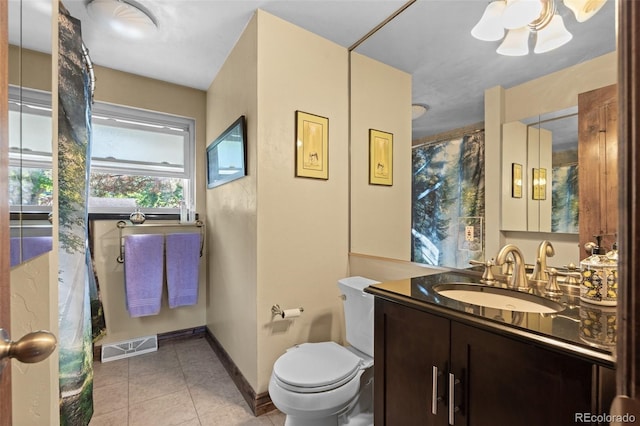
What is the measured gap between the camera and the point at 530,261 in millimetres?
1146

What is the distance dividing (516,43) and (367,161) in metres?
1.01

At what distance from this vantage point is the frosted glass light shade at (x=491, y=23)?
124 centimetres

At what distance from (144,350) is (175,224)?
1097mm

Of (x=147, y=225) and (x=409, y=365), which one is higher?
(x=147, y=225)

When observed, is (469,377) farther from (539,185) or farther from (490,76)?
(490,76)

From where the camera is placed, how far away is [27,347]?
453 mm

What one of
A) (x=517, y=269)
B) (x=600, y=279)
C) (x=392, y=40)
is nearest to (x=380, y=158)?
(x=392, y=40)

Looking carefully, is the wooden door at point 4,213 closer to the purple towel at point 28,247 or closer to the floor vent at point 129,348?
the purple towel at point 28,247

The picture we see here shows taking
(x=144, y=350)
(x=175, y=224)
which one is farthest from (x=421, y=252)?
(x=144, y=350)

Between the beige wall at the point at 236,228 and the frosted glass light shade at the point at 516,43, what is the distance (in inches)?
50.5

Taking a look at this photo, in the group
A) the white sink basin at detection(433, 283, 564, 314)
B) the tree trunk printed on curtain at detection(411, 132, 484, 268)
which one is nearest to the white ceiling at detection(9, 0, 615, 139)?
the tree trunk printed on curtain at detection(411, 132, 484, 268)

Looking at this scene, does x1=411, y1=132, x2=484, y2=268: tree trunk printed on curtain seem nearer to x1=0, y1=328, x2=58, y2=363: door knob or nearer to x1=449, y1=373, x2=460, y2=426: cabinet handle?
x1=449, y1=373, x2=460, y2=426: cabinet handle

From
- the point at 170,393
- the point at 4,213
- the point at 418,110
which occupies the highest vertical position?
the point at 418,110

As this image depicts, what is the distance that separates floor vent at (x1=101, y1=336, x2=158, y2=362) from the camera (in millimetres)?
2279
